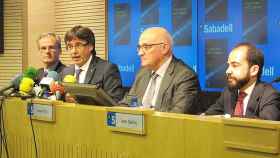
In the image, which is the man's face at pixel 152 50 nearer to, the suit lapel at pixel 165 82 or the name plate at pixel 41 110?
the suit lapel at pixel 165 82

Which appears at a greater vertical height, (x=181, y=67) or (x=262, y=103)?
(x=181, y=67)

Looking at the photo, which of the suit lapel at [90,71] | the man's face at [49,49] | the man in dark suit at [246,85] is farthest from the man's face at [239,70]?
the man's face at [49,49]

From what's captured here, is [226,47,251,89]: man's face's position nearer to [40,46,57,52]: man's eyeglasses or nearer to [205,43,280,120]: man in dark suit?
[205,43,280,120]: man in dark suit

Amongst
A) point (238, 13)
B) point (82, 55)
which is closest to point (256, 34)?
point (238, 13)

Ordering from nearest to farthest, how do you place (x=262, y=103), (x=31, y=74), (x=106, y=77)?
(x=262, y=103) < (x=31, y=74) < (x=106, y=77)

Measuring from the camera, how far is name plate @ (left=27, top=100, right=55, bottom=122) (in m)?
2.35

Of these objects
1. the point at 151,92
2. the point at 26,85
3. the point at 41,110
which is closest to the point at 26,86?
the point at 26,85

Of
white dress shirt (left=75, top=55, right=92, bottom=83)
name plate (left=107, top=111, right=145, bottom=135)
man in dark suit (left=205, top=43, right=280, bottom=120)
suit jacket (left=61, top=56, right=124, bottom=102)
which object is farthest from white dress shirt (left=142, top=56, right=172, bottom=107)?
name plate (left=107, top=111, right=145, bottom=135)

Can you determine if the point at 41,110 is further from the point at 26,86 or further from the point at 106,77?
the point at 106,77

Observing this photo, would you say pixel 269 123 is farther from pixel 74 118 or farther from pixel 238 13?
pixel 238 13

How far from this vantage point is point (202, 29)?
4258 mm

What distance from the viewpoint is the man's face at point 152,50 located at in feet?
10.5

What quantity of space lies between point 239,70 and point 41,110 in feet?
3.91

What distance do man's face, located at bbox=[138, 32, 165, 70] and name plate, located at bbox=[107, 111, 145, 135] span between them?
1.22 metres
